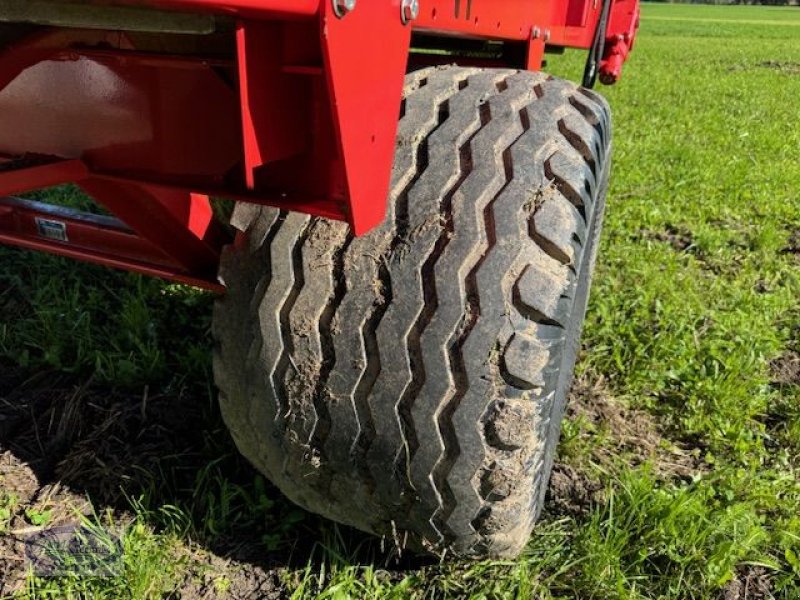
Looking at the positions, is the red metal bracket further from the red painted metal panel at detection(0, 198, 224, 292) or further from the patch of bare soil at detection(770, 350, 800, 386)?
the red painted metal panel at detection(0, 198, 224, 292)

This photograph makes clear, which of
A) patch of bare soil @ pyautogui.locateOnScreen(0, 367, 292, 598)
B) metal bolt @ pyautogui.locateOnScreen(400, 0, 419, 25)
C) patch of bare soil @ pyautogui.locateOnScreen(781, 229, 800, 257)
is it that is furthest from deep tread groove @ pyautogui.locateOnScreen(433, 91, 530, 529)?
patch of bare soil @ pyautogui.locateOnScreen(781, 229, 800, 257)

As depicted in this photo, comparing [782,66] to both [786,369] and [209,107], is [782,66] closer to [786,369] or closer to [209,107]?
[786,369]

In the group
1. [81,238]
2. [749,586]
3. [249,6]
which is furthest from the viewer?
[81,238]

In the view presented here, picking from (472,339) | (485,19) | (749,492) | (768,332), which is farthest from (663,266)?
(472,339)

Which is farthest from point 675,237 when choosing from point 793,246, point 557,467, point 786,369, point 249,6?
point 249,6

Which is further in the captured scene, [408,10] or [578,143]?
[578,143]

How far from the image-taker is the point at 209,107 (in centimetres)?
142

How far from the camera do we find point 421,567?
2.01m

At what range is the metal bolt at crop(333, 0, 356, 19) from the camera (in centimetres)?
106

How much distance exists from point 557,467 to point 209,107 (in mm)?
A: 1506

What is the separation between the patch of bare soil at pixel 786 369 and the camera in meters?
2.92

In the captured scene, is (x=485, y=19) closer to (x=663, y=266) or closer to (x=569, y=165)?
(x=569, y=165)

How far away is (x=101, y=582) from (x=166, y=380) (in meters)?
0.89

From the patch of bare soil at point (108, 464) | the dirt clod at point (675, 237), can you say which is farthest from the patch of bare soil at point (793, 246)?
the patch of bare soil at point (108, 464)
